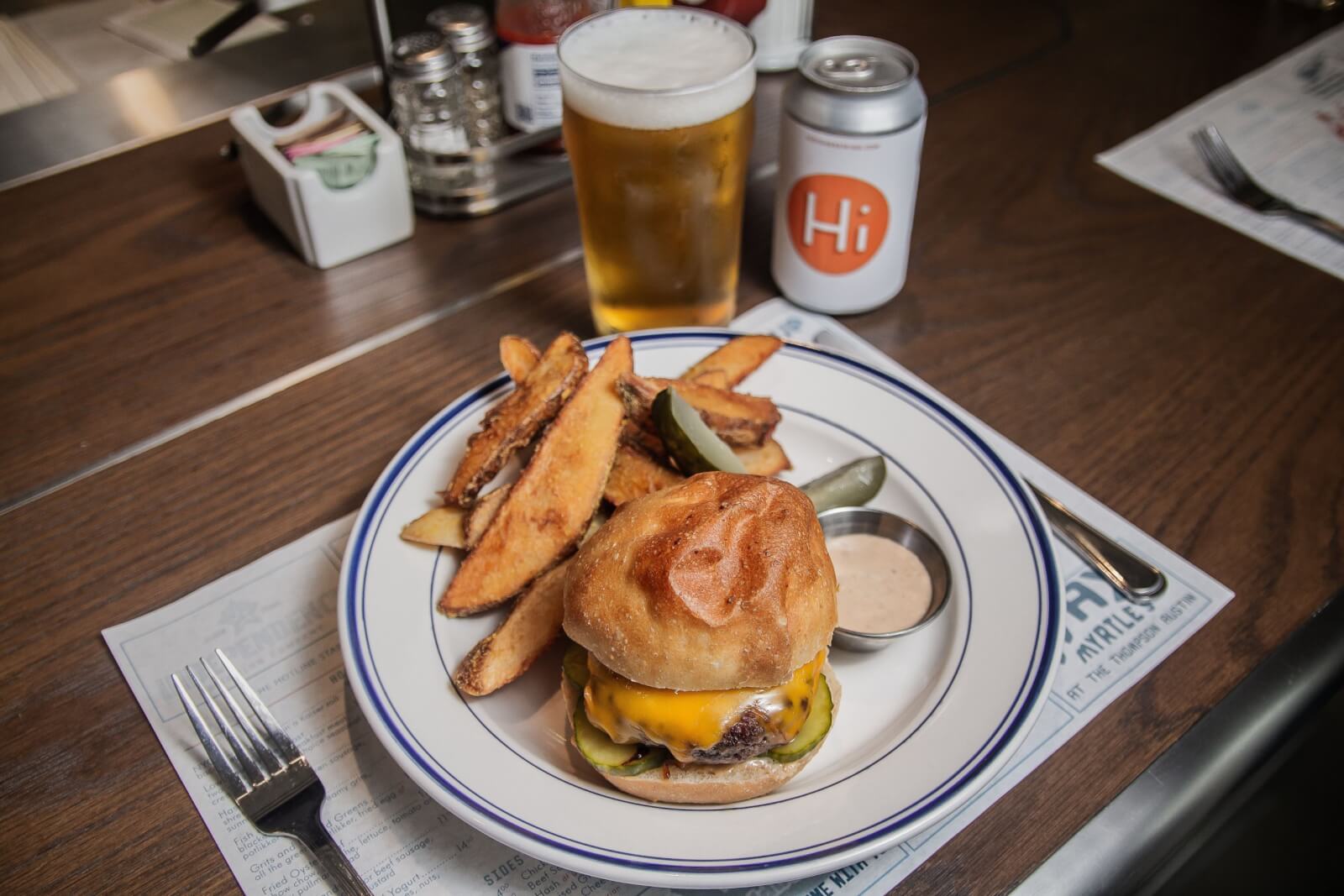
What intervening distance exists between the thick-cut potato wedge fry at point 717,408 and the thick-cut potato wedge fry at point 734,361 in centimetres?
6

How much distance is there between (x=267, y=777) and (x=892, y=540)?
85cm

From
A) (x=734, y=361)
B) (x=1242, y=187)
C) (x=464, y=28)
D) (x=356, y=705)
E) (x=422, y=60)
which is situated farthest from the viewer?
(x=1242, y=187)

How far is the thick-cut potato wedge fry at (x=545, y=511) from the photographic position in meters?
1.26

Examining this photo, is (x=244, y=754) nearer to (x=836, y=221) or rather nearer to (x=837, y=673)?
(x=837, y=673)

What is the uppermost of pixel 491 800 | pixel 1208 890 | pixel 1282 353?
pixel 491 800

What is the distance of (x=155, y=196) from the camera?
2.20m

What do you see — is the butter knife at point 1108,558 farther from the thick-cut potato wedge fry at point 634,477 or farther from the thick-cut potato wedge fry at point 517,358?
the thick-cut potato wedge fry at point 517,358

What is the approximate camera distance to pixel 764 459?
1.44m

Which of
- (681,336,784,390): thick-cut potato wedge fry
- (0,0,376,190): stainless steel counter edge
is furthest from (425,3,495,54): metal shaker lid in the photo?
(681,336,784,390): thick-cut potato wedge fry

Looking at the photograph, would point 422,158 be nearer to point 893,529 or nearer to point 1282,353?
point 893,529

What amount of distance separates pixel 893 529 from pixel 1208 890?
1.61m

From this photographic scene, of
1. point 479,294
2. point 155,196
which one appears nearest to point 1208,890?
point 479,294

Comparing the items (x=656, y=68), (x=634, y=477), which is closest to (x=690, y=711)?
Result: (x=634, y=477)

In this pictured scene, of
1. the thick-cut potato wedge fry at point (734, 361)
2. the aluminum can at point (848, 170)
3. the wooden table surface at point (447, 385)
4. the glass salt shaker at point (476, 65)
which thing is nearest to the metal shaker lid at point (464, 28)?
the glass salt shaker at point (476, 65)
